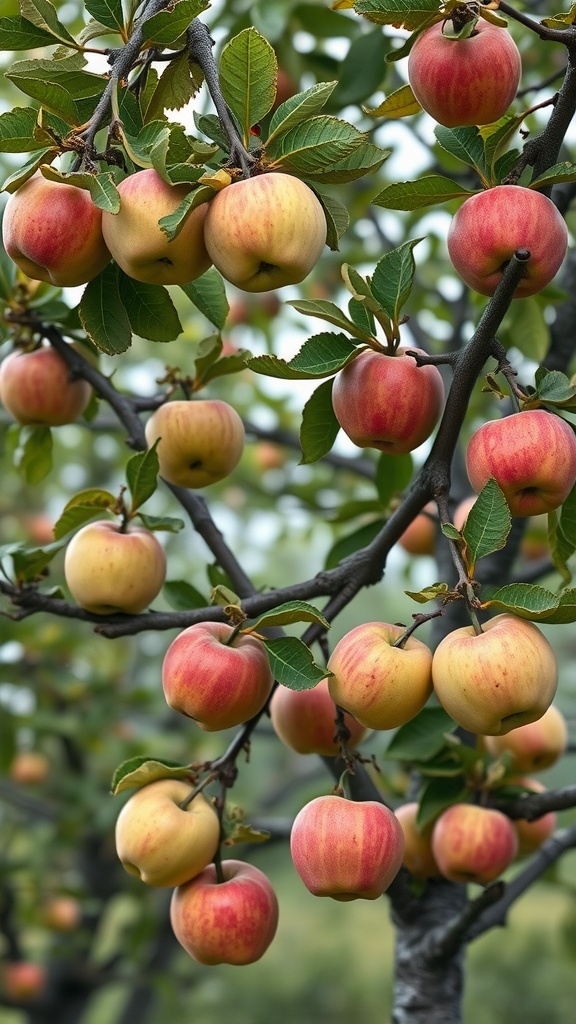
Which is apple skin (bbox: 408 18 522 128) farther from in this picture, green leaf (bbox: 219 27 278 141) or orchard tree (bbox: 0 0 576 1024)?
green leaf (bbox: 219 27 278 141)

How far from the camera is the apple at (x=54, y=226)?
75cm

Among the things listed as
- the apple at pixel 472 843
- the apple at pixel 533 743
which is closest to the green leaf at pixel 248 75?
the apple at pixel 472 843

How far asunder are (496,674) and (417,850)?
1.82 ft

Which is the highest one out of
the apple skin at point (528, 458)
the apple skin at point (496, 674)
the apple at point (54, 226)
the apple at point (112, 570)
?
the apple at point (54, 226)

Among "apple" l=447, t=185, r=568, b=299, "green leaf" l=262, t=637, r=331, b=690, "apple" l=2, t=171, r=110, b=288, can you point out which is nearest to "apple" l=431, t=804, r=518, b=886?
"green leaf" l=262, t=637, r=331, b=690

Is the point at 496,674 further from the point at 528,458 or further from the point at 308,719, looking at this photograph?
the point at 308,719

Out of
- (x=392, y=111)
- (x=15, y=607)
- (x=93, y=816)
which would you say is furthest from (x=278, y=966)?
(x=392, y=111)

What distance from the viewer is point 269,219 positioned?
707mm

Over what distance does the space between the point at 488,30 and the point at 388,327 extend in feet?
0.79

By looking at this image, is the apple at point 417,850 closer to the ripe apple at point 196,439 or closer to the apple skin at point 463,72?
the ripe apple at point 196,439

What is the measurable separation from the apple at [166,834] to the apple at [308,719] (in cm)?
13

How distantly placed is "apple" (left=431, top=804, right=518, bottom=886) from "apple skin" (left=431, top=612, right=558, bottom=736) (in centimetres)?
39

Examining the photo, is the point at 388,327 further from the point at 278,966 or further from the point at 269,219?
the point at 278,966

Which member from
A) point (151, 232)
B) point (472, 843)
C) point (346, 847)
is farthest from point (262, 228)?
point (472, 843)
